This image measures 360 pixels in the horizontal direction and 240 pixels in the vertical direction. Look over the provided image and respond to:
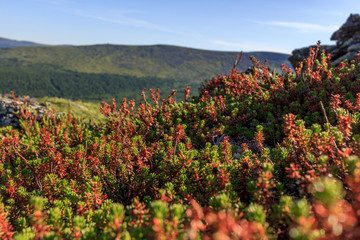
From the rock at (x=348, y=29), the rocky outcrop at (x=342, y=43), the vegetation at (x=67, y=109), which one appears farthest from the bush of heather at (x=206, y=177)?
the rock at (x=348, y=29)

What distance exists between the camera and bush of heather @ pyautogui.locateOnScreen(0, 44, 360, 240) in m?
1.65

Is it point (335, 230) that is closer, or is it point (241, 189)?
point (335, 230)

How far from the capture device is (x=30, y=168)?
3.82 metres

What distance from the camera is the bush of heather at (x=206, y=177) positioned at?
1646mm

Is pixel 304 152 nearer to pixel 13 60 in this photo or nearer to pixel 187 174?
pixel 187 174

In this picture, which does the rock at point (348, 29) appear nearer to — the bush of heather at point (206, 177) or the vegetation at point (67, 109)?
the bush of heather at point (206, 177)

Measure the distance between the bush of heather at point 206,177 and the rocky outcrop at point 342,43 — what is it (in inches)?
213

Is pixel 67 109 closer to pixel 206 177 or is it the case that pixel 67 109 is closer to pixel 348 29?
pixel 206 177

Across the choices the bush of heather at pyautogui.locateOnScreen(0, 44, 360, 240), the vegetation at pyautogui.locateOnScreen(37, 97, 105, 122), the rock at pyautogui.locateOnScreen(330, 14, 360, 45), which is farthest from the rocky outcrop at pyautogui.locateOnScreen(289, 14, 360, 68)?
the vegetation at pyautogui.locateOnScreen(37, 97, 105, 122)

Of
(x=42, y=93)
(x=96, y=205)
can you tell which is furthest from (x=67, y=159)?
(x=42, y=93)

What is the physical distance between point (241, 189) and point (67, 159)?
2.84m

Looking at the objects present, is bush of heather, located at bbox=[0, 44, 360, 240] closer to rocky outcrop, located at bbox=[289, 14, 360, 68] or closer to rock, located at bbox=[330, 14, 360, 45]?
rocky outcrop, located at bbox=[289, 14, 360, 68]

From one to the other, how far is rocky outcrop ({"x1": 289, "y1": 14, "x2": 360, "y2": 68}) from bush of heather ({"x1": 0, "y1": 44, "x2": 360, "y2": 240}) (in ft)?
17.8

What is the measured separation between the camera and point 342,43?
12.4 meters
